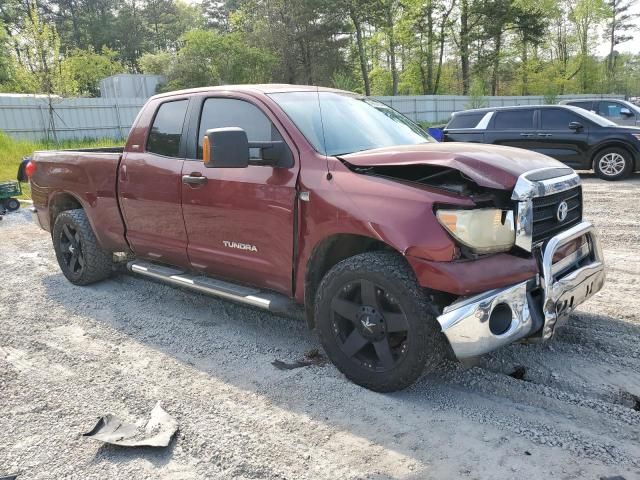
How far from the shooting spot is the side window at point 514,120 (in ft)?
39.1

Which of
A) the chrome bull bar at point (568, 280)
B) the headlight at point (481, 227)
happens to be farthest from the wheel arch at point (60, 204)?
the chrome bull bar at point (568, 280)

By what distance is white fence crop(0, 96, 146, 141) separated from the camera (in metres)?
20.0

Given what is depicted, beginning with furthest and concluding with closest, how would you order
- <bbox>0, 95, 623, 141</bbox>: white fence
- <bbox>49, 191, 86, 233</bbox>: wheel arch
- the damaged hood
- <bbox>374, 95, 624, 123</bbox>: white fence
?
<bbox>374, 95, 624, 123</bbox>: white fence < <bbox>0, 95, 623, 141</bbox>: white fence < <bbox>49, 191, 86, 233</bbox>: wheel arch < the damaged hood

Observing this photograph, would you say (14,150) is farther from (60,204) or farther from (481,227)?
(481,227)

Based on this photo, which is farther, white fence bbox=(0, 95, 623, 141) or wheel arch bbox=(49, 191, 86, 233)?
white fence bbox=(0, 95, 623, 141)

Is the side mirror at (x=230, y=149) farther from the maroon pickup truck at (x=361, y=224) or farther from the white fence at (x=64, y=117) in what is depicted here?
the white fence at (x=64, y=117)

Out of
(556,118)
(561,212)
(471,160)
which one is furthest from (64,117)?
(561,212)

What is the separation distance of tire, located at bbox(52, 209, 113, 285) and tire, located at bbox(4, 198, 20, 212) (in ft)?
18.4

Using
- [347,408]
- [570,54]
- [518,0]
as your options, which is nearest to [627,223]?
[347,408]

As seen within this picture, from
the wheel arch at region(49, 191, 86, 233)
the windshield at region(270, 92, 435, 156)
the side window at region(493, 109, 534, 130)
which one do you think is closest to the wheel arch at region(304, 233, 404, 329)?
the windshield at region(270, 92, 435, 156)

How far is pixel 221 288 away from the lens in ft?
13.3

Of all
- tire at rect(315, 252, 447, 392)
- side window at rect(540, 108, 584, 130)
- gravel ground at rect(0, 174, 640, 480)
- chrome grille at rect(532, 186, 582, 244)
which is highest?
side window at rect(540, 108, 584, 130)

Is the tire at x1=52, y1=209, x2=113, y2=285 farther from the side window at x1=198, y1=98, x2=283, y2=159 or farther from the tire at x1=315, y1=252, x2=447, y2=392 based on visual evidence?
the tire at x1=315, y1=252, x2=447, y2=392

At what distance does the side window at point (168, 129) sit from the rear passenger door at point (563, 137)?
9.18m
